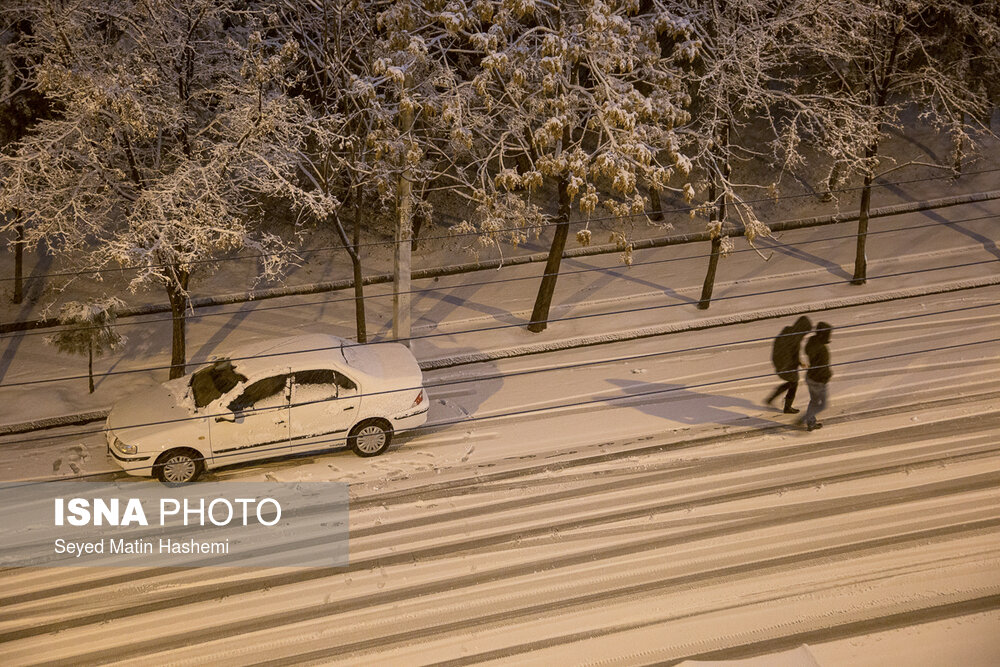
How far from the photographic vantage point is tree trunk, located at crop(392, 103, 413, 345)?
12898 mm

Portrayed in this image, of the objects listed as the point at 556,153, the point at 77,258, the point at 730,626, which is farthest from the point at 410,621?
the point at 77,258

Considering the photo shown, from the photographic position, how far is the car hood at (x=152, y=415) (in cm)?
1050

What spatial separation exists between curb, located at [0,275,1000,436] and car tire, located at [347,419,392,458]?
243 centimetres

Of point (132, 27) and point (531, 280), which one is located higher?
point (132, 27)

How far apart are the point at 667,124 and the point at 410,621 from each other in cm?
922

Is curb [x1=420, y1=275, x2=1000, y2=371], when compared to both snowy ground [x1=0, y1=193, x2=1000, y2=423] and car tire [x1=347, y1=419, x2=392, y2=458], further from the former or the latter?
car tire [x1=347, y1=419, x2=392, y2=458]

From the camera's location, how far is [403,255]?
1359 cm

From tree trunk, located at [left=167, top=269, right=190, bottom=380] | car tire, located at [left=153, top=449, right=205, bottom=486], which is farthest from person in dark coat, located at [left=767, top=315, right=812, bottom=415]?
tree trunk, located at [left=167, top=269, right=190, bottom=380]

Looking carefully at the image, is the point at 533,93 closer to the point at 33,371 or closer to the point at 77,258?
the point at 33,371

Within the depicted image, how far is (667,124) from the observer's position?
44.9ft

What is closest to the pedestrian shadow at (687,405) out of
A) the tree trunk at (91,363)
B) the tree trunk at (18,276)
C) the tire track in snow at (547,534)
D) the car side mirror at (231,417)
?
the tire track in snow at (547,534)

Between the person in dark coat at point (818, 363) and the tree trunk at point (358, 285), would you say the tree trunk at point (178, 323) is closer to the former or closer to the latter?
the tree trunk at point (358, 285)

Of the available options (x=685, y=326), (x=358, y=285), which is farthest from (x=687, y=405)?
(x=358, y=285)

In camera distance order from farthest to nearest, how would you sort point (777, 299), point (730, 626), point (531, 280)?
point (531, 280) < point (777, 299) < point (730, 626)
